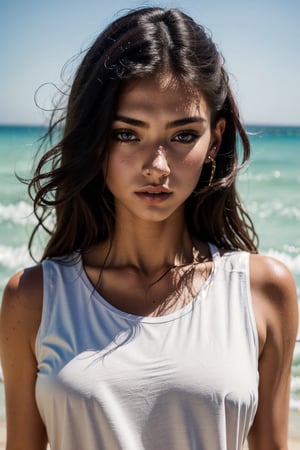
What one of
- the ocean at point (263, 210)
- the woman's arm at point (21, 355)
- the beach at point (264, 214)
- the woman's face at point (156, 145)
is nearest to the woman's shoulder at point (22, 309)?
the woman's arm at point (21, 355)

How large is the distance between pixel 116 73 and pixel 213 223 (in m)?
Answer: 0.59

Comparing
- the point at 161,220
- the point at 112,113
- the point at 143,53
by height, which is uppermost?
the point at 143,53

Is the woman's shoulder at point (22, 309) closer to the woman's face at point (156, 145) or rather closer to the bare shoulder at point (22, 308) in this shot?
the bare shoulder at point (22, 308)

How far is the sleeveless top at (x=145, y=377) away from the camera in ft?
6.85

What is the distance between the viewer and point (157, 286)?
236 centimetres

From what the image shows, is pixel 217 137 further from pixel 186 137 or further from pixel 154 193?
pixel 154 193

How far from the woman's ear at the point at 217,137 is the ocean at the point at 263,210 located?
2.40m

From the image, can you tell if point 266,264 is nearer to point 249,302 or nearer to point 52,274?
point 249,302

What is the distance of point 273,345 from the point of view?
2252 mm

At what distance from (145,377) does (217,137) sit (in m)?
0.77

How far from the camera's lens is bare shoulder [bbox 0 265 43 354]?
2.22m

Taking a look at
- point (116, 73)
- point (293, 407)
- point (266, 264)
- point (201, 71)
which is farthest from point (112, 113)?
point (293, 407)

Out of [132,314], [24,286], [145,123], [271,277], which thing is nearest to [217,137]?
[145,123]

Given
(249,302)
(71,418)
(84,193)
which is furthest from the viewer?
(84,193)
